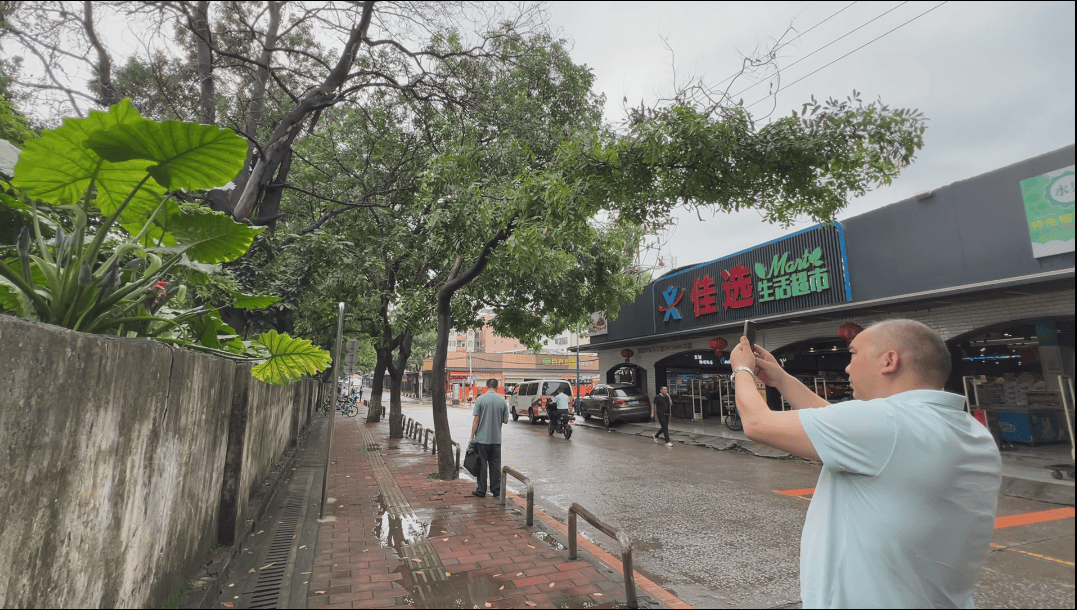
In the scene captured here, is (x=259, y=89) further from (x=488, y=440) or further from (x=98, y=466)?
(x=98, y=466)

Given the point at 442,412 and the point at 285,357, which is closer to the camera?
the point at 285,357

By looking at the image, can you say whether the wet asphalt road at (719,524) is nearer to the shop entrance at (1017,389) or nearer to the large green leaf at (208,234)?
the shop entrance at (1017,389)

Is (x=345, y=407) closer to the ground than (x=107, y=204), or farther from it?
closer to the ground

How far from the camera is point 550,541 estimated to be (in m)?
5.50

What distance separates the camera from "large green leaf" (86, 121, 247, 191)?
247 centimetres

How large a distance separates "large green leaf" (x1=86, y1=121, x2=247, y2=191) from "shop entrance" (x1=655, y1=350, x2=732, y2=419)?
1796cm

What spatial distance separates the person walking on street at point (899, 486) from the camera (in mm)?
1296

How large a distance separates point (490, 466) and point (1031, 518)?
7.04 m

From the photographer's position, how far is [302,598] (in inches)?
155

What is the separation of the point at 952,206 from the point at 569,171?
7751 mm

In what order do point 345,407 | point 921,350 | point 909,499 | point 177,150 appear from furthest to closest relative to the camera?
point 345,407 → point 177,150 → point 921,350 → point 909,499

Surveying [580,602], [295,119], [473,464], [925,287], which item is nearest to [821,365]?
[925,287]

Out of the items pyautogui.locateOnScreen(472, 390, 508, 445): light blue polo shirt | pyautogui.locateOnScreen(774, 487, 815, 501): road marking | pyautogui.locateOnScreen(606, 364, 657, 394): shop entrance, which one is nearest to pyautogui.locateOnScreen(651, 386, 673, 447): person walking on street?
pyautogui.locateOnScreen(606, 364, 657, 394): shop entrance

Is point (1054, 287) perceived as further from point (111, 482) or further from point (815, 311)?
point (111, 482)
